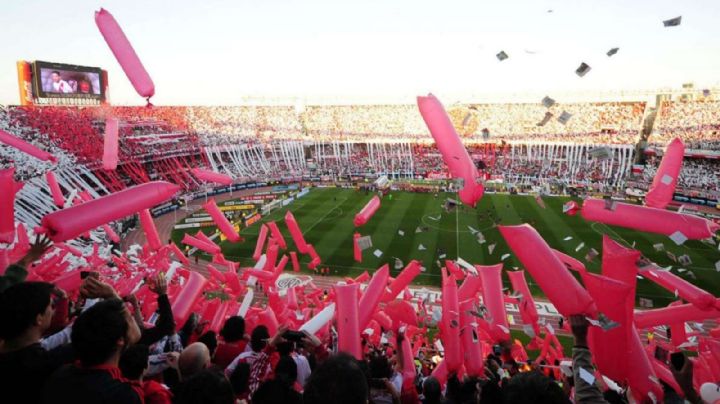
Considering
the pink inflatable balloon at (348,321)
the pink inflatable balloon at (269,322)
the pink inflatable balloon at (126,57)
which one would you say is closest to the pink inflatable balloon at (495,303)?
the pink inflatable balloon at (348,321)

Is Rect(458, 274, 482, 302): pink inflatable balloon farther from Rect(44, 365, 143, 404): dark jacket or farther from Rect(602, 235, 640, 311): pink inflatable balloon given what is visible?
Rect(44, 365, 143, 404): dark jacket

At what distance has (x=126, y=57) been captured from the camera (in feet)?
21.5

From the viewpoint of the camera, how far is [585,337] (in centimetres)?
316

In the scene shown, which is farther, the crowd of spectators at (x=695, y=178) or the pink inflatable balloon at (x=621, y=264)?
the crowd of spectators at (x=695, y=178)

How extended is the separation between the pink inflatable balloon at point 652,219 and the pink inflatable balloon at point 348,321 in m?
3.59

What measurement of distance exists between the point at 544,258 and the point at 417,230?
2123 cm

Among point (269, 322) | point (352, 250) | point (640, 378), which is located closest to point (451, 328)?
point (640, 378)

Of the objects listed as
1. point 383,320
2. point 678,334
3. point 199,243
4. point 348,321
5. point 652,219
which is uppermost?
point 652,219

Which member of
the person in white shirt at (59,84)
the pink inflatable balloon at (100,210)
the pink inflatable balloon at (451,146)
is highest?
the person in white shirt at (59,84)

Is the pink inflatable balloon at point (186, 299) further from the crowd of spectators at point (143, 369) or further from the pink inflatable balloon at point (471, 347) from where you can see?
the pink inflatable balloon at point (471, 347)

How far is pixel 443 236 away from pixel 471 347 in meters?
18.4

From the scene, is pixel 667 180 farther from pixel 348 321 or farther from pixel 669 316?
pixel 348 321

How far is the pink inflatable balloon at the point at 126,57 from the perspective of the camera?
646 centimetres

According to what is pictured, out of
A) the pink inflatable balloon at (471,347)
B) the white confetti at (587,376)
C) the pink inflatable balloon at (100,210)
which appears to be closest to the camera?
the white confetti at (587,376)
